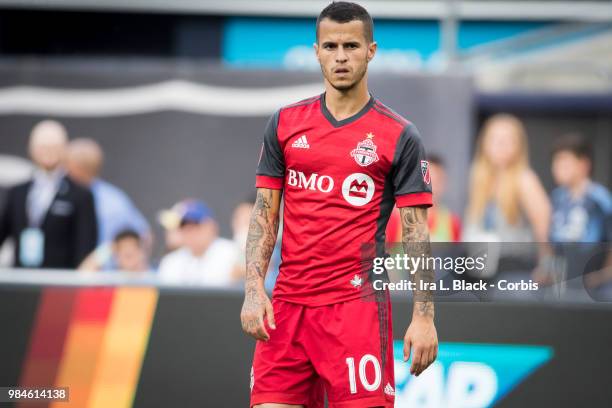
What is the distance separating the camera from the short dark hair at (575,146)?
9656 millimetres

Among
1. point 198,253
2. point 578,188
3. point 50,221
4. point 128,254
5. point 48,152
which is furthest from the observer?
point 48,152

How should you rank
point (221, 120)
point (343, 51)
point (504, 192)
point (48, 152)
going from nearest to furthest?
1. point (343, 51)
2. point (504, 192)
3. point (48, 152)
4. point (221, 120)

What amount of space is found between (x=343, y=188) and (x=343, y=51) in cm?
60

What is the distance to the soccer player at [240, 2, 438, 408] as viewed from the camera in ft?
13.8

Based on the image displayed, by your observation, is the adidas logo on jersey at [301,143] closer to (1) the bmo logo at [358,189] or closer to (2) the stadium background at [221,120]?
(1) the bmo logo at [358,189]

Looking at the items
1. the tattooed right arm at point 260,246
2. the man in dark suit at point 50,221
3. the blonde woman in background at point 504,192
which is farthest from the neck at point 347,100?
the blonde woman in background at point 504,192

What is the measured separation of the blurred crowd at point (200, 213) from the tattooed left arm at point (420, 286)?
359 centimetres

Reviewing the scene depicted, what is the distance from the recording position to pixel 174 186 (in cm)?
1058

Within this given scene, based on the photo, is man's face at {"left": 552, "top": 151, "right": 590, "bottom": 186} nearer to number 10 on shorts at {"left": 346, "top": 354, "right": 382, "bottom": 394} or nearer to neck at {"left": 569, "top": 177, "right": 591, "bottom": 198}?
neck at {"left": 569, "top": 177, "right": 591, "bottom": 198}

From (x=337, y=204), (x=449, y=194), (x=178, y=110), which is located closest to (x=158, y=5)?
(x=178, y=110)

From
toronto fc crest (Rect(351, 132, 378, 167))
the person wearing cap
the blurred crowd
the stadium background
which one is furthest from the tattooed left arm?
the person wearing cap

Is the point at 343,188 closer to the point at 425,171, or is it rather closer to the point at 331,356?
the point at 425,171

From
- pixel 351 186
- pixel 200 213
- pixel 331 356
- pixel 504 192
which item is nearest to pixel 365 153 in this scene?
pixel 351 186

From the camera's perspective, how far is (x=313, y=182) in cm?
429
